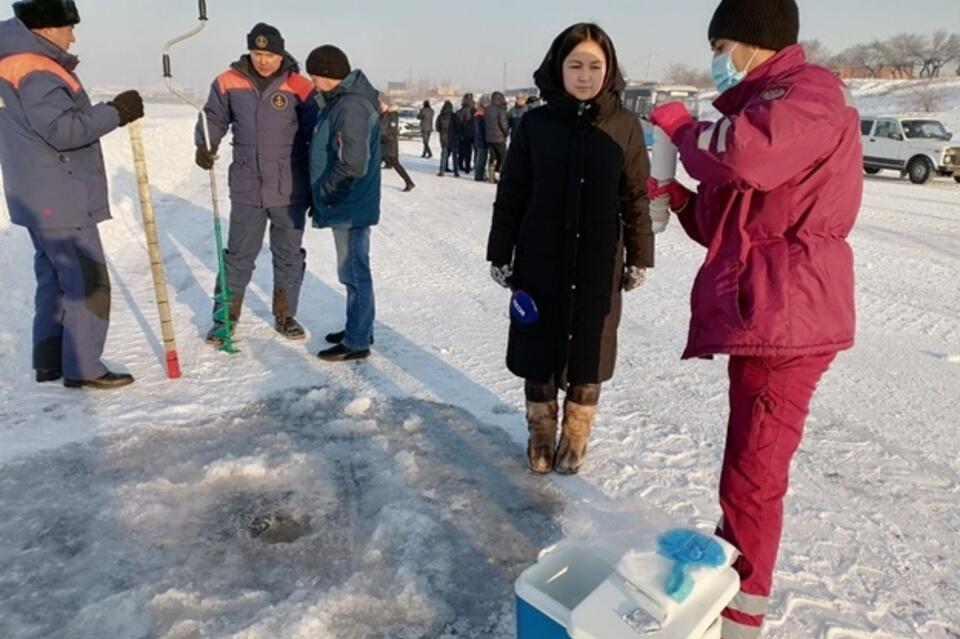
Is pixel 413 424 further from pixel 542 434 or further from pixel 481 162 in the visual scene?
pixel 481 162

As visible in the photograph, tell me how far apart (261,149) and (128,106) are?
0.88 m

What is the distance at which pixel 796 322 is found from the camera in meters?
1.90

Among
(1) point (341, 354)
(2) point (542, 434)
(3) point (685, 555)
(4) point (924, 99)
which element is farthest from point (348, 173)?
(4) point (924, 99)

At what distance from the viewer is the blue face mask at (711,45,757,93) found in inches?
78.3

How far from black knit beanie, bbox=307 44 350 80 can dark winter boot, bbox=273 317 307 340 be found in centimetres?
172

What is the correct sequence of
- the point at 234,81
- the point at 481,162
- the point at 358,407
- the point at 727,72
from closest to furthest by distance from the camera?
the point at 727,72 → the point at 358,407 → the point at 234,81 → the point at 481,162

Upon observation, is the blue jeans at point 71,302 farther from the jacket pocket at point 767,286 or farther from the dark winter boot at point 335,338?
the jacket pocket at point 767,286

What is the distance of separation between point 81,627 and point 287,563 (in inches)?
26.2

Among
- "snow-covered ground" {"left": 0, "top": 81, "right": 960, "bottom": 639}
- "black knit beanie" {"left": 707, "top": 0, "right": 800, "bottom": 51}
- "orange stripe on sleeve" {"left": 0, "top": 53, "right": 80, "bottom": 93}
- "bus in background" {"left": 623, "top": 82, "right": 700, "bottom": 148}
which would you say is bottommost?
"snow-covered ground" {"left": 0, "top": 81, "right": 960, "bottom": 639}

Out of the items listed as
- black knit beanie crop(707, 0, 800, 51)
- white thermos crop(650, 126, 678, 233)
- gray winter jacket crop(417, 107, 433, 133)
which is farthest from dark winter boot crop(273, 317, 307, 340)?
gray winter jacket crop(417, 107, 433, 133)

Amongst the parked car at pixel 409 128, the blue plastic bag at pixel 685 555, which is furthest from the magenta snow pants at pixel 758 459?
the parked car at pixel 409 128

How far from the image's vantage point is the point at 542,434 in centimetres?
322

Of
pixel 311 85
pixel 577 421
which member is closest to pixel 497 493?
pixel 577 421

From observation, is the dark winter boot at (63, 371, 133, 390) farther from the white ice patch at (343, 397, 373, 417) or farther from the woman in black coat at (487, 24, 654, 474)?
the woman in black coat at (487, 24, 654, 474)
